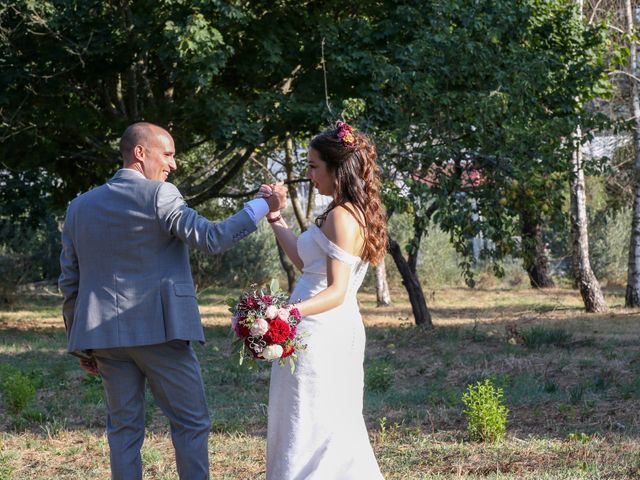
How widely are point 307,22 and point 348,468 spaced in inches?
402

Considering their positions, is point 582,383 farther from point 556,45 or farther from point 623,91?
point 623,91

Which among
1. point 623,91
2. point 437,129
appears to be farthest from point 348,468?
point 623,91

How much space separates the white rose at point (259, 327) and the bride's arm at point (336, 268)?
0.22m

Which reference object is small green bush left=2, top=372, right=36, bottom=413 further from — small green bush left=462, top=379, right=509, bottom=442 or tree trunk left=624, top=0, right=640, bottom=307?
tree trunk left=624, top=0, right=640, bottom=307

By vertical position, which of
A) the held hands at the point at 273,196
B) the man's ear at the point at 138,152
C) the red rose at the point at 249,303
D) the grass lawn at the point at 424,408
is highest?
the man's ear at the point at 138,152

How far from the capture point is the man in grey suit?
475 centimetres

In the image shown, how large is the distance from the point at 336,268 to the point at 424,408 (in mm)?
4067

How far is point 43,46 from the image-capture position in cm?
1461

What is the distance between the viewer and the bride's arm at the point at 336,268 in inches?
184

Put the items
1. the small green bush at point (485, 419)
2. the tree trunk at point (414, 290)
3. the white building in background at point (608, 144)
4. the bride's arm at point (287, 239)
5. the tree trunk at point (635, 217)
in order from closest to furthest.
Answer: the bride's arm at point (287, 239) → the small green bush at point (485, 419) → the tree trunk at point (414, 290) → the tree trunk at point (635, 217) → the white building in background at point (608, 144)

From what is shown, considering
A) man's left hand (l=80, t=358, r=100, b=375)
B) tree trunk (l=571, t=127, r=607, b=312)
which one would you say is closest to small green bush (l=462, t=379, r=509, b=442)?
man's left hand (l=80, t=358, r=100, b=375)

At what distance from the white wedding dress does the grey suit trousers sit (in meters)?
0.38

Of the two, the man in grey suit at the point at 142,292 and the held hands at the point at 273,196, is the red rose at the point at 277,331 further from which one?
the held hands at the point at 273,196

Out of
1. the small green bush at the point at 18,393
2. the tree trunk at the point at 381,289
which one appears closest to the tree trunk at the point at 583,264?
the tree trunk at the point at 381,289
